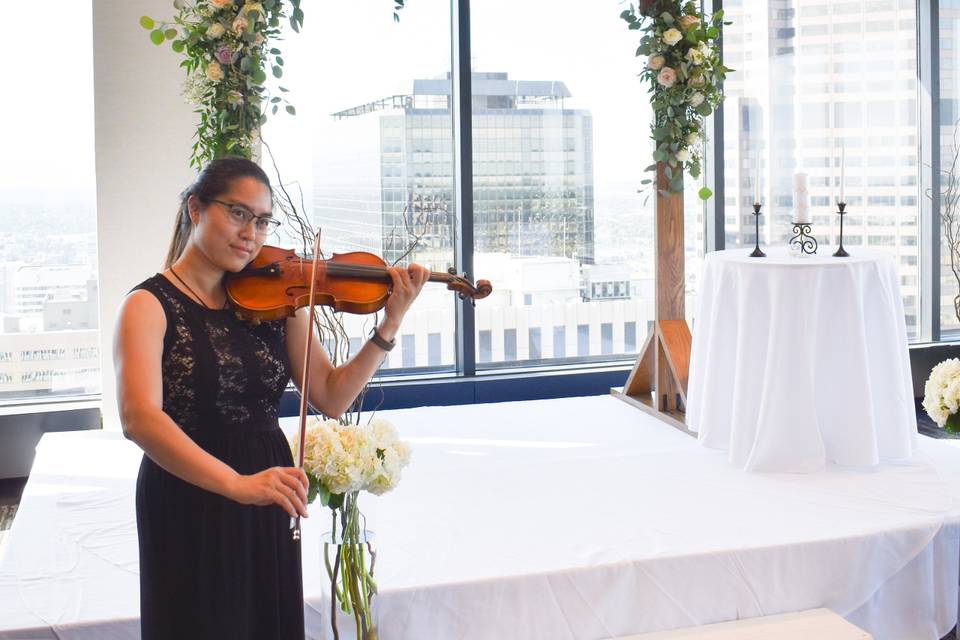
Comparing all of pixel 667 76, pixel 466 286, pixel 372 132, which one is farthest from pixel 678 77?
pixel 466 286

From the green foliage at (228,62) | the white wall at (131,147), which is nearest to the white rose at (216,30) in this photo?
the green foliage at (228,62)

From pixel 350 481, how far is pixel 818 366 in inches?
77.1

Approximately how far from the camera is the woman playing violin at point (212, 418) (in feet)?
5.88

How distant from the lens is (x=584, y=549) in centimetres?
263

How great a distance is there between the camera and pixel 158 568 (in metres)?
1.81

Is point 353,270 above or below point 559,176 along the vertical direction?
below

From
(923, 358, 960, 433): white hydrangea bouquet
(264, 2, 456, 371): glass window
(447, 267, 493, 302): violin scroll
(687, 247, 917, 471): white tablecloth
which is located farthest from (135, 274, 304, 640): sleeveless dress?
(264, 2, 456, 371): glass window

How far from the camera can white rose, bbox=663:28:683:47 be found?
405 cm

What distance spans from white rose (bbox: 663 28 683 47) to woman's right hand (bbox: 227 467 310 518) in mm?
3020

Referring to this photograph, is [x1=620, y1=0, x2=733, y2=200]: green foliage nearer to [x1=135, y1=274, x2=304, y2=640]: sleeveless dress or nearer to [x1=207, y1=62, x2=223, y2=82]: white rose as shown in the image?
[x1=207, y1=62, x2=223, y2=82]: white rose

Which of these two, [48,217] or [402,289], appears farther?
[48,217]

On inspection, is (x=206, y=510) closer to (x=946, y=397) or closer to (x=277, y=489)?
(x=277, y=489)

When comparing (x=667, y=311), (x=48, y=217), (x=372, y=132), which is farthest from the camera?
(x=372, y=132)

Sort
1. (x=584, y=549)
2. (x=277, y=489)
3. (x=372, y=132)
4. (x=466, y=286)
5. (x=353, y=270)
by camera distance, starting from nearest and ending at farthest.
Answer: (x=277, y=489) → (x=353, y=270) → (x=466, y=286) → (x=584, y=549) → (x=372, y=132)
